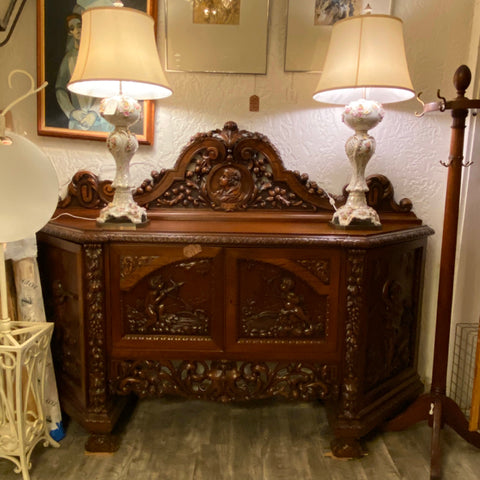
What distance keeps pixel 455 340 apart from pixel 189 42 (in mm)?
1684

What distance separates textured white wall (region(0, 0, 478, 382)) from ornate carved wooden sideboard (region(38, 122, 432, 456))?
0.34m

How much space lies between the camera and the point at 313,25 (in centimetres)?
181

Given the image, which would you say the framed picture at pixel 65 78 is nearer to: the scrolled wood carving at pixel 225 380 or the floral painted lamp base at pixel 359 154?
the floral painted lamp base at pixel 359 154

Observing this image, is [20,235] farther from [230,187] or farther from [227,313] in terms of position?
[230,187]

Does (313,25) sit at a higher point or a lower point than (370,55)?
higher

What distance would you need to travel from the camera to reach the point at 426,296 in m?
1.95

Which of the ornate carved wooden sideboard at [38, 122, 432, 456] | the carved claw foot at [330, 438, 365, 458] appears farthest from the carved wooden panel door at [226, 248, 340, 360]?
the carved claw foot at [330, 438, 365, 458]

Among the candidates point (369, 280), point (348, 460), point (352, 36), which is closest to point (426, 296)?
point (369, 280)

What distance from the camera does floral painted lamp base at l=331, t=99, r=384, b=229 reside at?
156 cm

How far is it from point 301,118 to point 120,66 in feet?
2.58

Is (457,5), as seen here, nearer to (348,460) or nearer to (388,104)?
(388,104)

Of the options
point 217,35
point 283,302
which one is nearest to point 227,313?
point 283,302

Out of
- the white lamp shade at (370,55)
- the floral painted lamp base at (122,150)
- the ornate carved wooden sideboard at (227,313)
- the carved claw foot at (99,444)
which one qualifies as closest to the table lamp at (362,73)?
the white lamp shade at (370,55)

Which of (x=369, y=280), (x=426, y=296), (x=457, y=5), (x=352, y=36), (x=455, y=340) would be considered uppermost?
(x=457, y=5)
